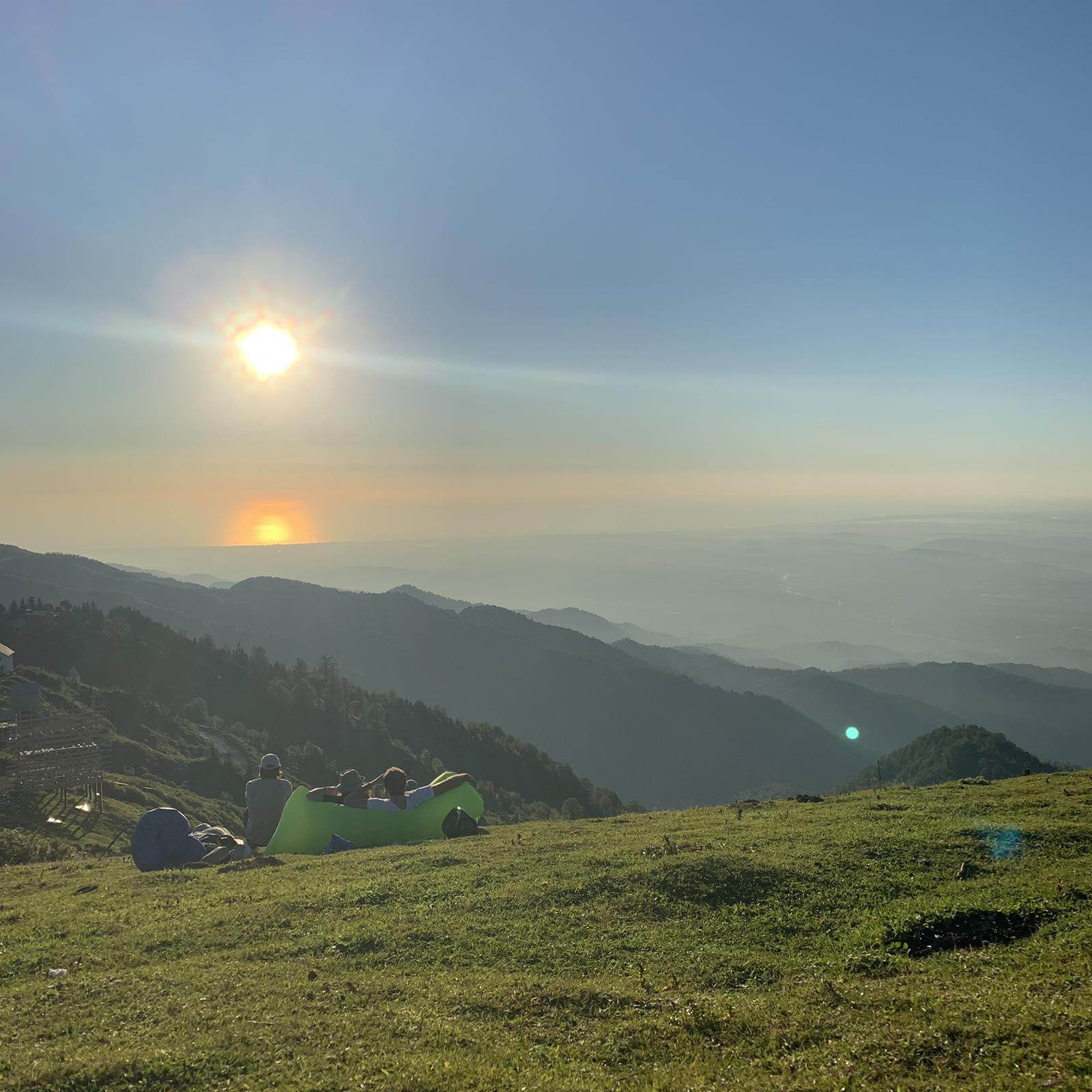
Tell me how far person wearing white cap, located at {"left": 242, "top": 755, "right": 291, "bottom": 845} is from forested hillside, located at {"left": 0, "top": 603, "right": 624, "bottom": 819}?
39.9m

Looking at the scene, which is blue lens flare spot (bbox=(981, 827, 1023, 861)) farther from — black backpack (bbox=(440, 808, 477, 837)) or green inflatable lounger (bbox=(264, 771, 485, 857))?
green inflatable lounger (bbox=(264, 771, 485, 857))

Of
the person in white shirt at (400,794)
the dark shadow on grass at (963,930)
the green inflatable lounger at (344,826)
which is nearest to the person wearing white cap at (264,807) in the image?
the green inflatable lounger at (344,826)

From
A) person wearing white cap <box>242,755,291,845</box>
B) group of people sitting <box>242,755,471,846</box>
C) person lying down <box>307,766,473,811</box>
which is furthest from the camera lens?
person wearing white cap <box>242,755,291,845</box>

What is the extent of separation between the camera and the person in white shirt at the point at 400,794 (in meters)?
30.9

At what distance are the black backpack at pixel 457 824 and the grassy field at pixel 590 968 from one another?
7.61 metres

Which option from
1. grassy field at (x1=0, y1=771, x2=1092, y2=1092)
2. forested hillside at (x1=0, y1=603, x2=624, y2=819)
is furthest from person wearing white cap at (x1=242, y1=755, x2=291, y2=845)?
forested hillside at (x1=0, y1=603, x2=624, y2=819)

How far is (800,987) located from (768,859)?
752cm

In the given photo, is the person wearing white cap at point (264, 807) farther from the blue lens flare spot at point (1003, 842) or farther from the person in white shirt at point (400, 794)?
the blue lens flare spot at point (1003, 842)

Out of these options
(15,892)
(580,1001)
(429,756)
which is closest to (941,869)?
(580,1001)

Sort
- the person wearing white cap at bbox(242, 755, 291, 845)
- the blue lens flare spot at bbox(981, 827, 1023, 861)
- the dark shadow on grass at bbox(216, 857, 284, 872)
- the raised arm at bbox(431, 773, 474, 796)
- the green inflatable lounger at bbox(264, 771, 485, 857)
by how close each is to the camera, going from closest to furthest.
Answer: the blue lens flare spot at bbox(981, 827, 1023, 861) < the dark shadow on grass at bbox(216, 857, 284, 872) < the green inflatable lounger at bbox(264, 771, 485, 857) < the person wearing white cap at bbox(242, 755, 291, 845) < the raised arm at bbox(431, 773, 474, 796)

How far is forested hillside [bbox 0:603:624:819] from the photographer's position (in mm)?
79250

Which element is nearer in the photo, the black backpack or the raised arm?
the black backpack

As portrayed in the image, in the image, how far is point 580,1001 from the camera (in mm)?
12094

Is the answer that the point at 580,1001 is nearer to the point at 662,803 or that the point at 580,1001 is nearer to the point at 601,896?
the point at 601,896
